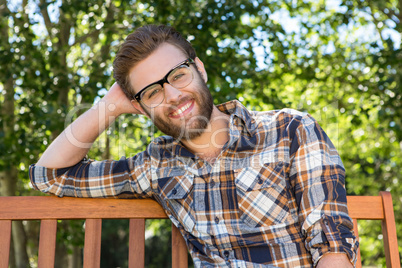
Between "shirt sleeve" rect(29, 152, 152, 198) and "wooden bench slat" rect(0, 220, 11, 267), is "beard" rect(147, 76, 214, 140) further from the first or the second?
"wooden bench slat" rect(0, 220, 11, 267)

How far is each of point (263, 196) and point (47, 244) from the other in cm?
101

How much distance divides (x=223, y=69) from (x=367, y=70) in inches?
95.6

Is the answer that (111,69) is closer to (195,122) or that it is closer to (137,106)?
(137,106)

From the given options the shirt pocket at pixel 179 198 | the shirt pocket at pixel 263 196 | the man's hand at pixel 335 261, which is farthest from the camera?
the shirt pocket at pixel 179 198

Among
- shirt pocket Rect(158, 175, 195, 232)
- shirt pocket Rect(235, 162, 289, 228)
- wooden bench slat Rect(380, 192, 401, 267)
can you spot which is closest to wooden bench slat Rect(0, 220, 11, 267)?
shirt pocket Rect(158, 175, 195, 232)

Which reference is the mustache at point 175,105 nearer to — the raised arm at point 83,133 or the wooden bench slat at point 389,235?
the raised arm at point 83,133

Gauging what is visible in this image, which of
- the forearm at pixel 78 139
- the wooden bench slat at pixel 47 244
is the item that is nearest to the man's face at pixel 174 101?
the forearm at pixel 78 139

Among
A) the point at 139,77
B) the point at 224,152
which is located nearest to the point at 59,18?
the point at 139,77

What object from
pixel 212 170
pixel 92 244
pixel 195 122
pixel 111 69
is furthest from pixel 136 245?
pixel 111 69

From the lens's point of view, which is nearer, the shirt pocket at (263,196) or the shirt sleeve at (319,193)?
the shirt sleeve at (319,193)

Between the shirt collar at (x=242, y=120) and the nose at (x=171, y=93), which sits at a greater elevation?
the nose at (x=171, y=93)

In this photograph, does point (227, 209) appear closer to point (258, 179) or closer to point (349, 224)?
point (258, 179)

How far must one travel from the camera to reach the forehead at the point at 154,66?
2.04 metres

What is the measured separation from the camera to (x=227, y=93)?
3.84 metres
